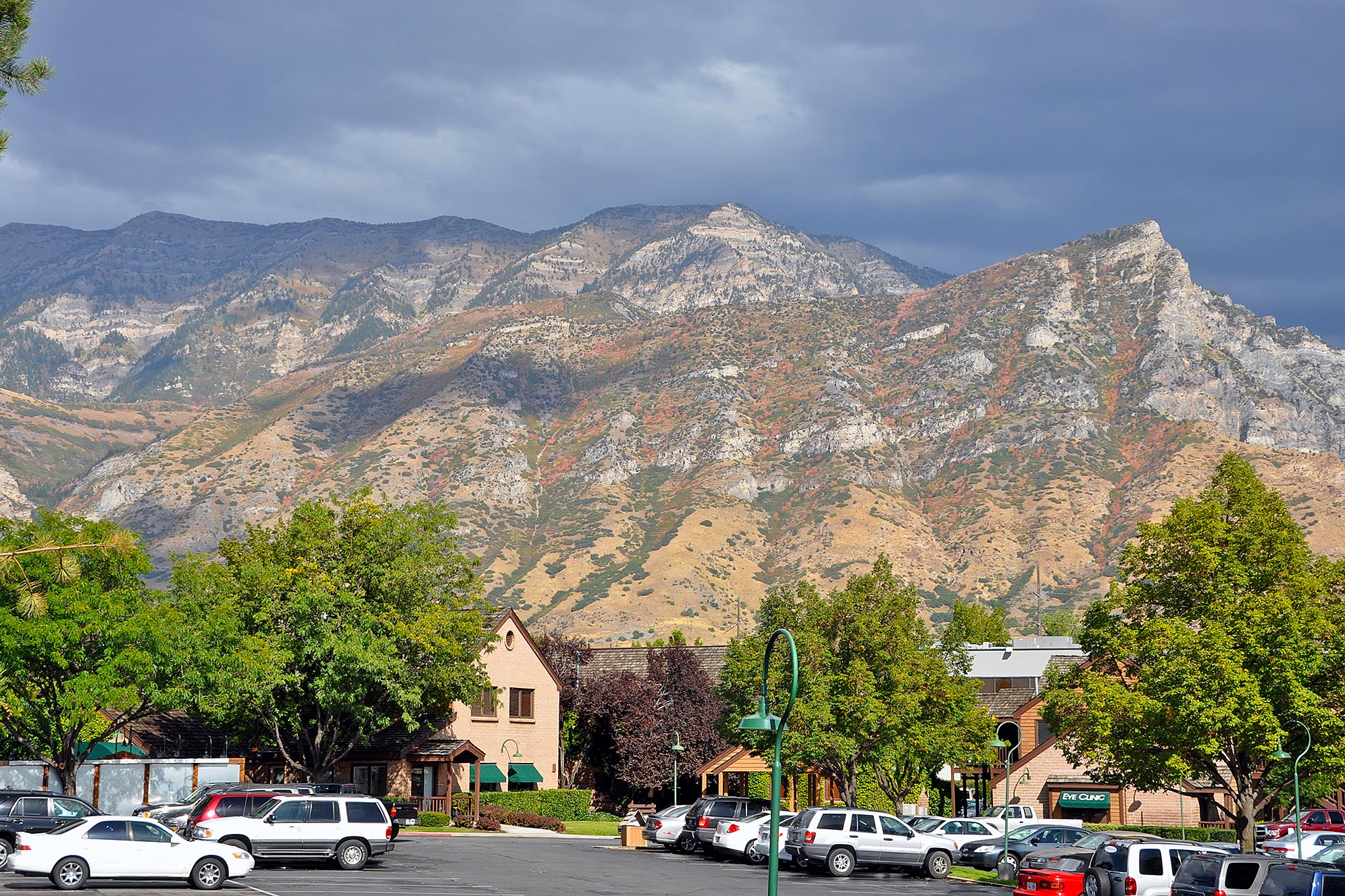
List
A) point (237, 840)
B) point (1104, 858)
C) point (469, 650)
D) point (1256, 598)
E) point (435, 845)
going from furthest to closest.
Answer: point (469, 650) → point (435, 845) → point (1256, 598) → point (237, 840) → point (1104, 858)

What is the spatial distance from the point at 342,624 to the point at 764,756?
19705 mm

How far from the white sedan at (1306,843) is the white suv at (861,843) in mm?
9791

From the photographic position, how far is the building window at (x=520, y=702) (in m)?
73.2

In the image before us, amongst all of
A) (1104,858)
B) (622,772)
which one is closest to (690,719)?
(622,772)

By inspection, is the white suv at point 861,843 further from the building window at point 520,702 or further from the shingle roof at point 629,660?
the shingle roof at point 629,660

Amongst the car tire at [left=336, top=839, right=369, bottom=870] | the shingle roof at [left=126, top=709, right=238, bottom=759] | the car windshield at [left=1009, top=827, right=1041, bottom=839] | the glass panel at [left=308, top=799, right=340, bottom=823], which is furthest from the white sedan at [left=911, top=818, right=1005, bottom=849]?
the shingle roof at [left=126, top=709, right=238, bottom=759]

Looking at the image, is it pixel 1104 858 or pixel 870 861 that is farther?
pixel 870 861

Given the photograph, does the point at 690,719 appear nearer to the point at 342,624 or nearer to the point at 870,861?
the point at 342,624

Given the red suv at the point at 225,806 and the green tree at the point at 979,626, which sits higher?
the green tree at the point at 979,626

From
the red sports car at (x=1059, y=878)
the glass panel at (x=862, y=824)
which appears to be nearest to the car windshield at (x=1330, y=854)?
the red sports car at (x=1059, y=878)

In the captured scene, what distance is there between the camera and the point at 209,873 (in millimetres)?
31531

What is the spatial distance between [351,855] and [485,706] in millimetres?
34287

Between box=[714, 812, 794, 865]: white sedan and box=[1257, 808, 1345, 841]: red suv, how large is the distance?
1825cm

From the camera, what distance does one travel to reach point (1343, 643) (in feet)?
126
